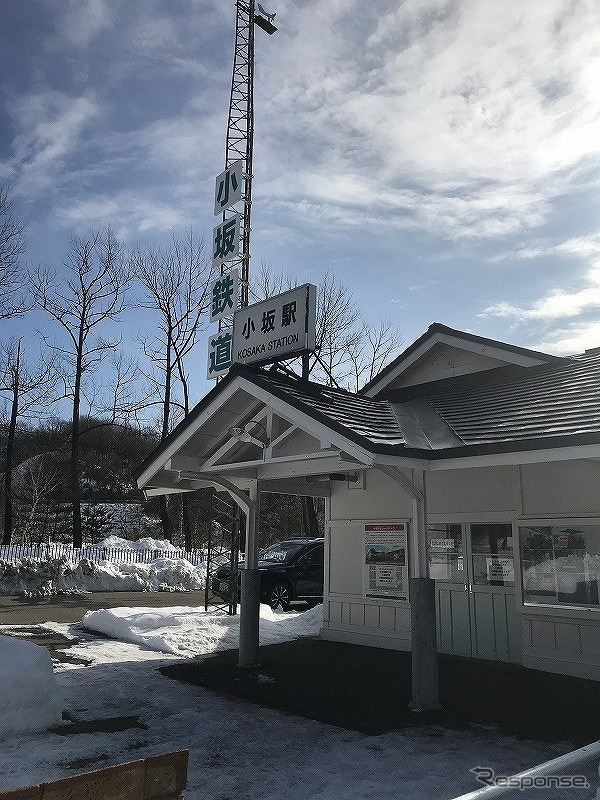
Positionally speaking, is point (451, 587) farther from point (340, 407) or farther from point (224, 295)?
point (224, 295)

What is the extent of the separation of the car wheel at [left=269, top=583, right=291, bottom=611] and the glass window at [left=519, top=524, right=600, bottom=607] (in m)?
8.97

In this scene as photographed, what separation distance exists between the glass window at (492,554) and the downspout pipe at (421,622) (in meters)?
2.93

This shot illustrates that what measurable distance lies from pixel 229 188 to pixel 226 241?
179cm

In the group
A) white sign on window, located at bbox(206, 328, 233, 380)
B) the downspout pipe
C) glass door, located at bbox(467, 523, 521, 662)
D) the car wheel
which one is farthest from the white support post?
the car wheel

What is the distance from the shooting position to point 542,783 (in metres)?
4.87

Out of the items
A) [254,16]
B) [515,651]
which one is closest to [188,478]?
[515,651]

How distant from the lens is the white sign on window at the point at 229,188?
19141 mm

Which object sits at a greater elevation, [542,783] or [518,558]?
[518,558]

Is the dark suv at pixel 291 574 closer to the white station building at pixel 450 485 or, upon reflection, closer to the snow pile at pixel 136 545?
the white station building at pixel 450 485

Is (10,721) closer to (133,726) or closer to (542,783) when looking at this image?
(133,726)

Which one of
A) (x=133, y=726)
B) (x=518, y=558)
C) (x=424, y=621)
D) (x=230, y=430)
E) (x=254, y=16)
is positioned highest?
(x=254, y=16)

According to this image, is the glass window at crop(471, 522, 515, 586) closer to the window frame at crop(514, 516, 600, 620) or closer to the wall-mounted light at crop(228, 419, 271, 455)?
the window frame at crop(514, 516, 600, 620)

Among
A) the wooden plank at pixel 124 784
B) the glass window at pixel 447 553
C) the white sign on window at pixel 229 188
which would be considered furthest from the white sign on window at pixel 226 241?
the wooden plank at pixel 124 784

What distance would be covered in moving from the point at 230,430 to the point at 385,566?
4292 mm
